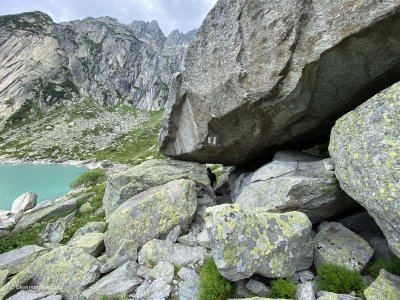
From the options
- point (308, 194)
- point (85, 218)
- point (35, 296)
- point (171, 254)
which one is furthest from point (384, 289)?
point (85, 218)

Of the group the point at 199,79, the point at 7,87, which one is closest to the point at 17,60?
the point at 7,87

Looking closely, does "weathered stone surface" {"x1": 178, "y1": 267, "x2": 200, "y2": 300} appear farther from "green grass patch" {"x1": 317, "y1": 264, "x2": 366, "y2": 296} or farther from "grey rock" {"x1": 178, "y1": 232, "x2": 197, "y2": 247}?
"green grass patch" {"x1": 317, "y1": 264, "x2": 366, "y2": 296}

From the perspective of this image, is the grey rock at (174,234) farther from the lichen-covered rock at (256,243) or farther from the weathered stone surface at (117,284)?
the lichen-covered rock at (256,243)

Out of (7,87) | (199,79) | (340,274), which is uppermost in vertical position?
(7,87)

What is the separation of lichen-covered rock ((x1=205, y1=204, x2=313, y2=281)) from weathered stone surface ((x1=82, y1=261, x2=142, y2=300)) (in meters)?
3.78

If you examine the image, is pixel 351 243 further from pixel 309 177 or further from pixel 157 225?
pixel 157 225

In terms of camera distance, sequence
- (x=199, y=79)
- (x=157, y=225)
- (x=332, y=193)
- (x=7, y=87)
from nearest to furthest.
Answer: (x=332, y=193) → (x=157, y=225) → (x=199, y=79) → (x=7, y=87)

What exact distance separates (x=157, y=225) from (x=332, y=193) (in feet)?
26.8

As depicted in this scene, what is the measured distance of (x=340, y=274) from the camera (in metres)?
8.72

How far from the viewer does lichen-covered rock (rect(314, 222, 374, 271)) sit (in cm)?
933

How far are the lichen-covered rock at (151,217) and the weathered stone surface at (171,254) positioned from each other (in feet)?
3.35

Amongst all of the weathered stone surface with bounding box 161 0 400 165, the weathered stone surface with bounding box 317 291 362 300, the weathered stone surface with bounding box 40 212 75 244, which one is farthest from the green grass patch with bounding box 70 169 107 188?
the weathered stone surface with bounding box 317 291 362 300

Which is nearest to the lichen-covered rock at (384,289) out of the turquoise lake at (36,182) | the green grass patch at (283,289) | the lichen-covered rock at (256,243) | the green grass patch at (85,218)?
the green grass patch at (283,289)

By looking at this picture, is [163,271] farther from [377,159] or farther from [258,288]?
[377,159]
